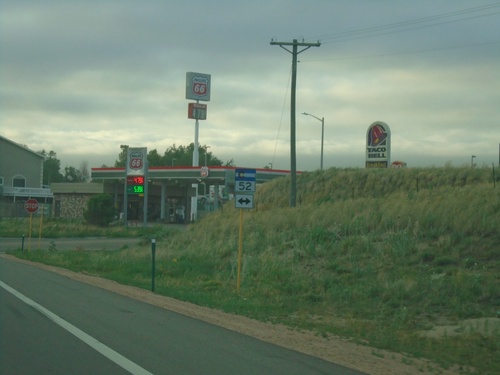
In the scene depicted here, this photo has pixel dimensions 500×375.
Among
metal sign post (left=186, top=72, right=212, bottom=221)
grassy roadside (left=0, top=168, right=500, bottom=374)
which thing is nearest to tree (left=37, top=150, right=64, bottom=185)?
metal sign post (left=186, top=72, right=212, bottom=221)

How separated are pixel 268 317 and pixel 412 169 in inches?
1084

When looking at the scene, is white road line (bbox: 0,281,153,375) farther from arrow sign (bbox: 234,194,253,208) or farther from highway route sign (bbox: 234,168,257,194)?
highway route sign (bbox: 234,168,257,194)

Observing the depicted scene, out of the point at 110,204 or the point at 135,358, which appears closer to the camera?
the point at 135,358

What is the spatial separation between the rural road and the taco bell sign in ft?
90.6

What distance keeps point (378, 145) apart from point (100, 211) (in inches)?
1295

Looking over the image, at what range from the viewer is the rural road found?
31.0ft

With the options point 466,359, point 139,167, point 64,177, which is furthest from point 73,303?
point 64,177

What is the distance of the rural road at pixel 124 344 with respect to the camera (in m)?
9.45

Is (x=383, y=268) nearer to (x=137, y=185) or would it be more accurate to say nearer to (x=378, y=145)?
(x=378, y=145)

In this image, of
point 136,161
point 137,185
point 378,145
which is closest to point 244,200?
point 378,145

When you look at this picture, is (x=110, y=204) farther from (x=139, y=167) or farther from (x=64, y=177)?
(x=64, y=177)

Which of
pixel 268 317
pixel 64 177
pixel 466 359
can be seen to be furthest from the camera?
pixel 64 177

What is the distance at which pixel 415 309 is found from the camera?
16203 millimetres

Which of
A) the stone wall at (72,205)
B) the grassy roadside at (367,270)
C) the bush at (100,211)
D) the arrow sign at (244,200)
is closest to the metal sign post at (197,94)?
the bush at (100,211)
